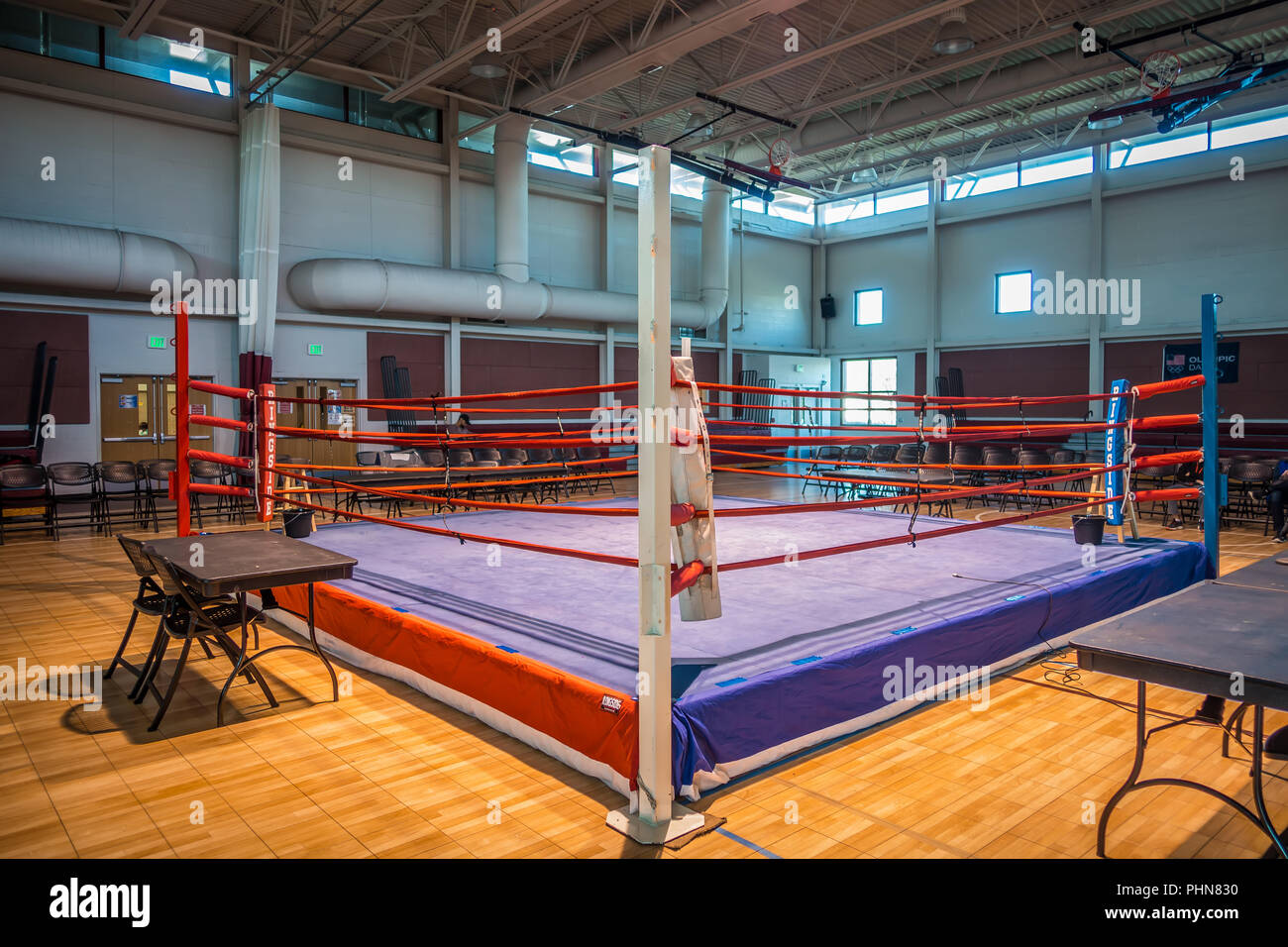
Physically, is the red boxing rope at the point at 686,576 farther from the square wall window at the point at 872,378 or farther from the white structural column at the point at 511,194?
the square wall window at the point at 872,378

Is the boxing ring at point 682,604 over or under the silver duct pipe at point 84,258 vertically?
under

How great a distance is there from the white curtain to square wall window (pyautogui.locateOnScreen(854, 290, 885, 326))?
432 inches

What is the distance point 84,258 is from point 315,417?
3249 mm

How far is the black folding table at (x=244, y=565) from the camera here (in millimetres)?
2937

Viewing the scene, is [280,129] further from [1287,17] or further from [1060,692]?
[1287,17]

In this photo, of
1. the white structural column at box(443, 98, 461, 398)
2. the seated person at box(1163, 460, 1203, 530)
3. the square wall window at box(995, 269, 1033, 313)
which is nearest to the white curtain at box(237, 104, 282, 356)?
the white structural column at box(443, 98, 461, 398)

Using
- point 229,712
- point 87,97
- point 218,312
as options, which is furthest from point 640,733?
point 87,97

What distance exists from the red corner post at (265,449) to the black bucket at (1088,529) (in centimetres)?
460

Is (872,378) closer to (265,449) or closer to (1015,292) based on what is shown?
(1015,292)

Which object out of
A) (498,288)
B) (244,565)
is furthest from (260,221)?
(244,565)

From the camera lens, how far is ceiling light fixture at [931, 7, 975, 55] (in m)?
9.59

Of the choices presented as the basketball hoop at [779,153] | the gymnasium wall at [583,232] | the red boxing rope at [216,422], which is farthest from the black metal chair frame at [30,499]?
the basketball hoop at [779,153]

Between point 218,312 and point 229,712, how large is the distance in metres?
8.29

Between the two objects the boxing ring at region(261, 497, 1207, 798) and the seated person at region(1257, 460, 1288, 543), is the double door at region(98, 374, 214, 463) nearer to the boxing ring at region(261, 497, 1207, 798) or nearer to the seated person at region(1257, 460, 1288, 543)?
the boxing ring at region(261, 497, 1207, 798)
